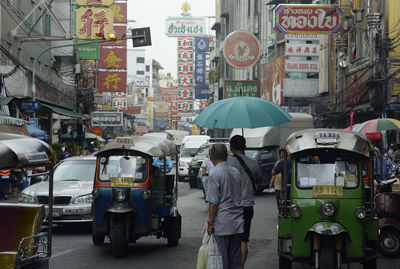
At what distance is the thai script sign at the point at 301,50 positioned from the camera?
1364 inches

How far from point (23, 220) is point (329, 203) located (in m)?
3.79

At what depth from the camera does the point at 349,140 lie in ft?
29.7

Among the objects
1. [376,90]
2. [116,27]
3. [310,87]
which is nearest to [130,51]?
[116,27]

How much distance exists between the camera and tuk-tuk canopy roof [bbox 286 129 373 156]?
897 centimetres

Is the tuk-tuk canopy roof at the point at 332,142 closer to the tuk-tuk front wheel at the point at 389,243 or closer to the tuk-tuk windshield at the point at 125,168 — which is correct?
the tuk-tuk front wheel at the point at 389,243

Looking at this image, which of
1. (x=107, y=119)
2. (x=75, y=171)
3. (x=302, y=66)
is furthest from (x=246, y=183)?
(x=107, y=119)

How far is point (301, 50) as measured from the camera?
35406 mm

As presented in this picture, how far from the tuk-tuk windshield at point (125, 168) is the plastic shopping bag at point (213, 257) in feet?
13.2

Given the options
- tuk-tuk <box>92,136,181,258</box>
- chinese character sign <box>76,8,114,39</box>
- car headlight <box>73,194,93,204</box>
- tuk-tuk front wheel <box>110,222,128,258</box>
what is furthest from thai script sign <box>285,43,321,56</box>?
tuk-tuk front wheel <box>110,222,128,258</box>

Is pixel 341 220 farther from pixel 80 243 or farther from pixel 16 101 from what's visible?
pixel 16 101

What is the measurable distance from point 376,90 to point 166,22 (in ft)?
309

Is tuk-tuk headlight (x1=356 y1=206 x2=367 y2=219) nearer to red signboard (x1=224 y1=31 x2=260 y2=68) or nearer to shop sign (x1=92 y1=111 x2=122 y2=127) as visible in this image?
red signboard (x1=224 y1=31 x2=260 y2=68)

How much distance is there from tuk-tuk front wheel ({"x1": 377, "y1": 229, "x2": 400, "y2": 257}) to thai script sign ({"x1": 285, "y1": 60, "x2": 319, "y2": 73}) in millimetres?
23540

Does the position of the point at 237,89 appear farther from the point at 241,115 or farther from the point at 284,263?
the point at 284,263
